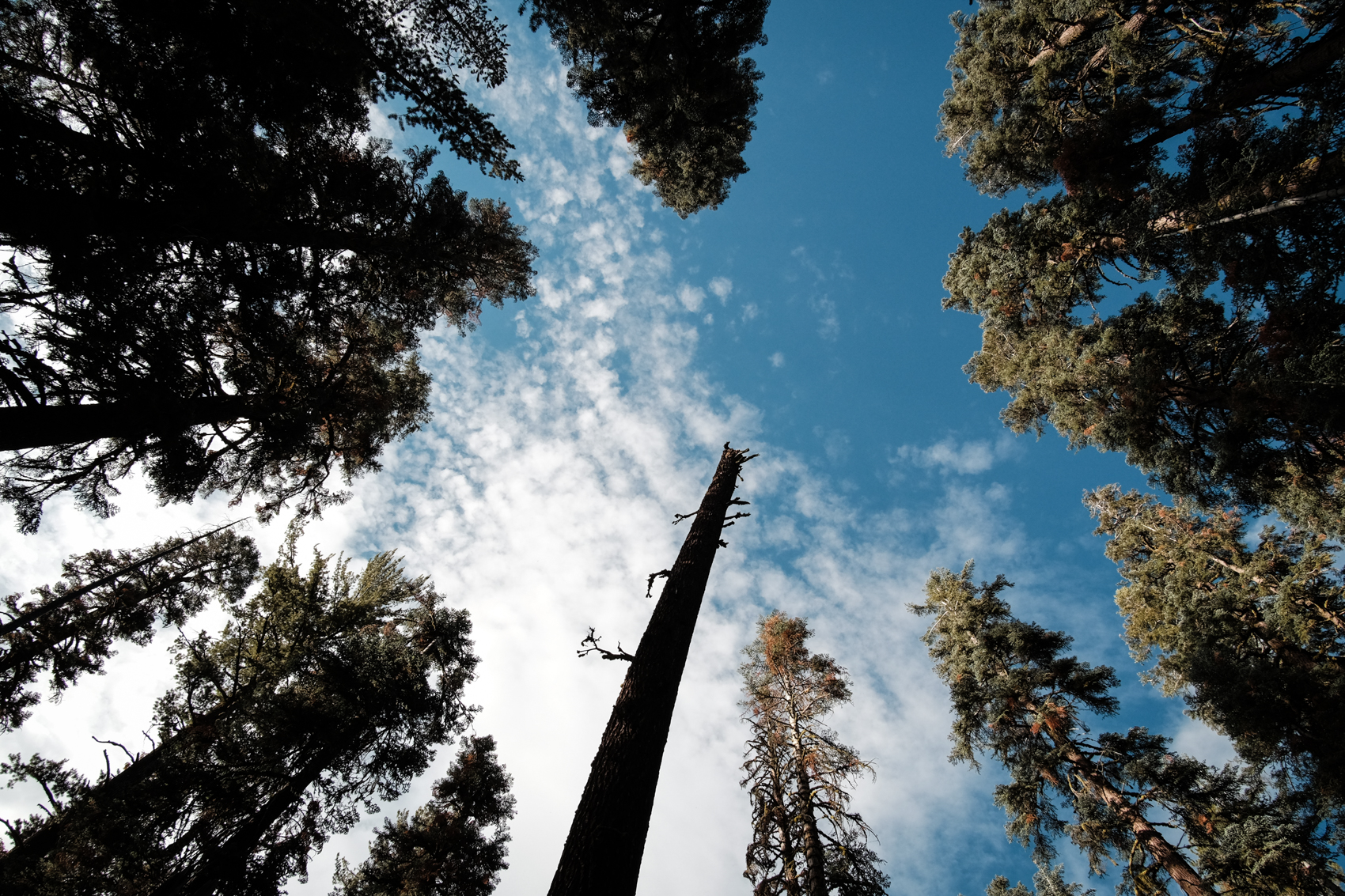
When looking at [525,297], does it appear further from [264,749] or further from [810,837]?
[810,837]

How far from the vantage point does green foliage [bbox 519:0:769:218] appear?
9422mm

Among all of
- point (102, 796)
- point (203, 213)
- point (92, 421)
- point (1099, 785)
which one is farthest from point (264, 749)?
point (1099, 785)

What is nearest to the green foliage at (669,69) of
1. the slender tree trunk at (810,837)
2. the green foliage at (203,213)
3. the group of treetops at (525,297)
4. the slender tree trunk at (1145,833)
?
the group of treetops at (525,297)

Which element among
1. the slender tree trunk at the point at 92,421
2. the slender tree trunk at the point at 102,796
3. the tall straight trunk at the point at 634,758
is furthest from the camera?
the slender tree trunk at the point at 102,796

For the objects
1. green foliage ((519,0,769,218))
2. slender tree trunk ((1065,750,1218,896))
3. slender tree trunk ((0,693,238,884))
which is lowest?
slender tree trunk ((0,693,238,884))

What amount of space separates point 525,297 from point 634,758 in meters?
11.8

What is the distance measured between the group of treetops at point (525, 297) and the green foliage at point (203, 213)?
5cm

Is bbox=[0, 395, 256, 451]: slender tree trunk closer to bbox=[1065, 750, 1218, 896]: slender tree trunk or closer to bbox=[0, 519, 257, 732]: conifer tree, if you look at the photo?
bbox=[0, 519, 257, 732]: conifer tree

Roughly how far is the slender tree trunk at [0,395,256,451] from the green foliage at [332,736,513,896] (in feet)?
29.5

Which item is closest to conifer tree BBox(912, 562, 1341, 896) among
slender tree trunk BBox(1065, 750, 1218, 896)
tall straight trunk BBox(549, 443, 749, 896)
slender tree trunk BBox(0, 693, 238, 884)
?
slender tree trunk BBox(1065, 750, 1218, 896)

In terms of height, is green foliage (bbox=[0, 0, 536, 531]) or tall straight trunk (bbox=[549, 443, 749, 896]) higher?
green foliage (bbox=[0, 0, 536, 531])

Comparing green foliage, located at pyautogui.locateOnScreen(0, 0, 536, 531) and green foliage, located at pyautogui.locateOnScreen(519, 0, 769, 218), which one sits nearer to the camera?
green foliage, located at pyautogui.locateOnScreen(0, 0, 536, 531)

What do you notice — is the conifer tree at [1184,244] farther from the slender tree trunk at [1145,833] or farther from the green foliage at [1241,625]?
the slender tree trunk at [1145,833]

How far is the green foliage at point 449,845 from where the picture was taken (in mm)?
9961
